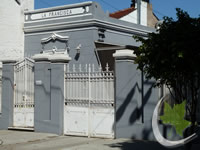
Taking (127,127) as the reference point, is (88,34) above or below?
above

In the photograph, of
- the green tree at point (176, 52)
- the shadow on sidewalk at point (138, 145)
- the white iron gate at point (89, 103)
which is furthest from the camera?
the white iron gate at point (89, 103)

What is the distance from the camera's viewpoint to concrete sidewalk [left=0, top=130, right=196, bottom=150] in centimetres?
876

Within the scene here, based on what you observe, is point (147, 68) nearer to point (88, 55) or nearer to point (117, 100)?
point (117, 100)

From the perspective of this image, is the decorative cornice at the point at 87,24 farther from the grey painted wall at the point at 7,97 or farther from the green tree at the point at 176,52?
the green tree at the point at 176,52

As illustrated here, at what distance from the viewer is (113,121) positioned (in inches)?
393

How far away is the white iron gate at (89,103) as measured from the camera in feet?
33.1

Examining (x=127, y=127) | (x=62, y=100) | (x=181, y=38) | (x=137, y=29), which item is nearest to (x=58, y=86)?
(x=62, y=100)

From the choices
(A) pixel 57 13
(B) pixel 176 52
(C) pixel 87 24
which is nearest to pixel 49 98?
Result: (C) pixel 87 24

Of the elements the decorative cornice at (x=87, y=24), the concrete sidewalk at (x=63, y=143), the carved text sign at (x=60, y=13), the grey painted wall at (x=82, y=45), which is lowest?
the concrete sidewalk at (x=63, y=143)

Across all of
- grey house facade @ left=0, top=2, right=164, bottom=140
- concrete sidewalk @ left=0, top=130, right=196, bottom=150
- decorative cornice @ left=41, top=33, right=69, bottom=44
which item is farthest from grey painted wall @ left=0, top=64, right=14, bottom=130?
decorative cornice @ left=41, top=33, right=69, bottom=44

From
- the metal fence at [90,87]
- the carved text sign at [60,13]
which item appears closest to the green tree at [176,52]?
the metal fence at [90,87]

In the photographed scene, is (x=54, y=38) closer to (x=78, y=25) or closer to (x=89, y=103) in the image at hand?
(x=78, y=25)

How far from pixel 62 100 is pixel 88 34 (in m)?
5.48

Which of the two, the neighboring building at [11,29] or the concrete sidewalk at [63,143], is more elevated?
the neighboring building at [11,29]
